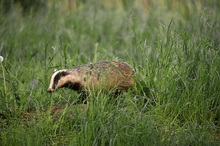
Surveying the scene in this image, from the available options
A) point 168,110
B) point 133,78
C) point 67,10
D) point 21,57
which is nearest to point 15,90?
point 133,78

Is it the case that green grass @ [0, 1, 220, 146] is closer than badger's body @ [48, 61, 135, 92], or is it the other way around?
green grass @ [0, 1, 220, 146]

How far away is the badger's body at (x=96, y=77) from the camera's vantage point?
5324mm

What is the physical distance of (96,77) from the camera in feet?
17.6

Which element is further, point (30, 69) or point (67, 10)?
point (67, 10)

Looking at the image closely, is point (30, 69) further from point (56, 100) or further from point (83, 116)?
point (83, 116)

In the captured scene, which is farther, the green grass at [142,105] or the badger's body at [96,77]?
the badger's body at [96,77]

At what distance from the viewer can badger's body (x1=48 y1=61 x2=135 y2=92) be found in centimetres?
532

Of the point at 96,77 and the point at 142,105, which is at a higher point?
the point at 96,77

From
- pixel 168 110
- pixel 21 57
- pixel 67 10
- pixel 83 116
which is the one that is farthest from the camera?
pixel 67 10

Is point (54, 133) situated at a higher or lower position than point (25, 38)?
lower

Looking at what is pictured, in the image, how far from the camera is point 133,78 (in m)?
5.49

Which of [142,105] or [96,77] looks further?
[96,77]

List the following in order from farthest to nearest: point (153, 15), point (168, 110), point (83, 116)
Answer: point (153, 15) → point (168, 110) → point (83, 116)

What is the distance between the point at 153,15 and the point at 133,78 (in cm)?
390
